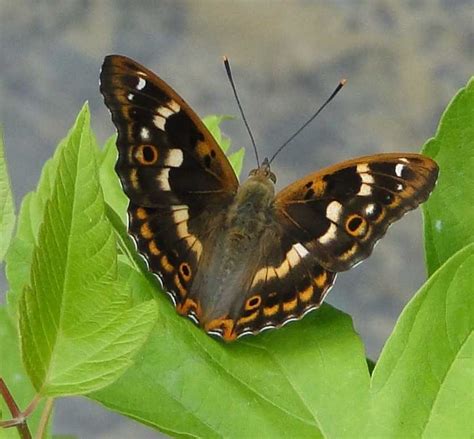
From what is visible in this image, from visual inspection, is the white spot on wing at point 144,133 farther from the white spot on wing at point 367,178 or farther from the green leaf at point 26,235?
the white spot on wing at point 367,178

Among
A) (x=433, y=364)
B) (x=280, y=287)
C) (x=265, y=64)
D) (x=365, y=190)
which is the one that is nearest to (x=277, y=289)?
(x=280, y=287)

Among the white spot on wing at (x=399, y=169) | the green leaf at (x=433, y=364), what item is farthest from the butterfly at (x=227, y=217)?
the green leaf at (x=433, y=364)

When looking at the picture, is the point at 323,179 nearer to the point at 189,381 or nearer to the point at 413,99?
the point at 189,381

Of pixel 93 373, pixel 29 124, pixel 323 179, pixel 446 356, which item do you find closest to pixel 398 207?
pixel 323 179

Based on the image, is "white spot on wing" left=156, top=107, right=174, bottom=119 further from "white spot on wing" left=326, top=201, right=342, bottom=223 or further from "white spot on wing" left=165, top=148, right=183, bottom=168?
"white spot on wing" left=326, top=201, right=342, bottom=223

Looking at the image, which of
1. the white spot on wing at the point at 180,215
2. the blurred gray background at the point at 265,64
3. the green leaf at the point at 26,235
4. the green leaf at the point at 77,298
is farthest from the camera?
the blurred gray background at the point at 265,64

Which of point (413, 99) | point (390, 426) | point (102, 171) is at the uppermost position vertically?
point (413, 99)
